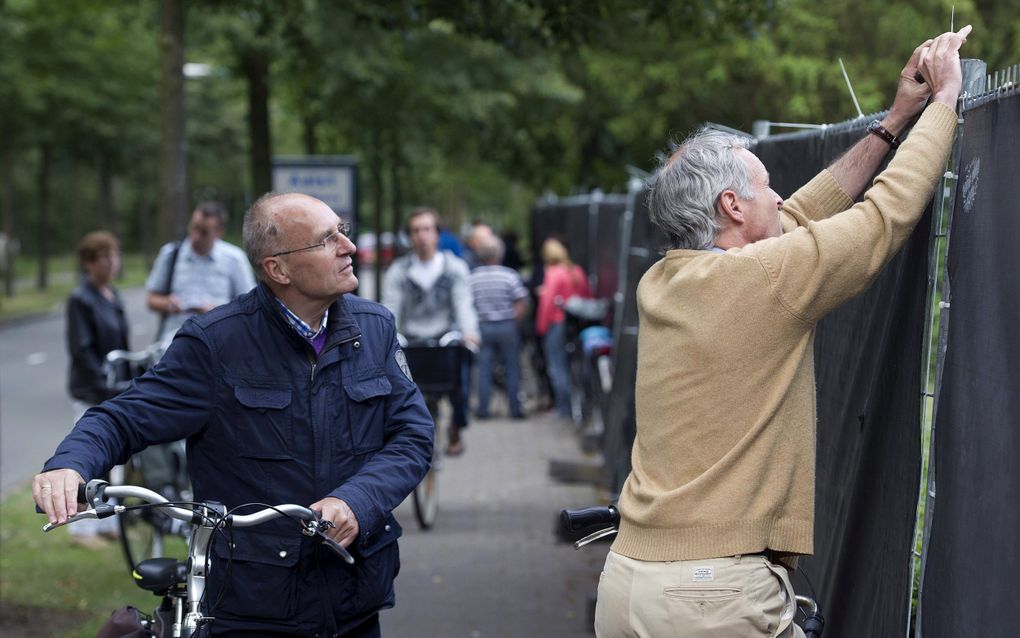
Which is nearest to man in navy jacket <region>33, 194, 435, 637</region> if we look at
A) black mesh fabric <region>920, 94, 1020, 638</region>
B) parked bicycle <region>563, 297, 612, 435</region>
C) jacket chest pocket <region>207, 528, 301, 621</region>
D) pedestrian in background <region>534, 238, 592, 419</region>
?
jacket chest pocket <region>207, 528, 301, 621</region>

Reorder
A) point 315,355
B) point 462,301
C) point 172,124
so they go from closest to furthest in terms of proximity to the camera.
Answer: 1. point 315,355
2. point 462,301
3. point 172,124

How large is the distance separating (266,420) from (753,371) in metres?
1.35

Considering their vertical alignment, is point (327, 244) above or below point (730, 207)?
below

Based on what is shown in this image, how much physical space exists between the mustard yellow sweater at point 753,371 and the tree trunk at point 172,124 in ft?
30.3

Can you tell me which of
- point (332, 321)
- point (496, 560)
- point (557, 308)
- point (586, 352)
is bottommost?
point (496, 560)

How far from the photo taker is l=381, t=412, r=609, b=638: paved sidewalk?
6.88 meters

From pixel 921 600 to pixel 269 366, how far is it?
1.70m

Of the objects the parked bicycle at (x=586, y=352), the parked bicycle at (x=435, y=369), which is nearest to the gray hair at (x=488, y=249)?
the parked bicycle at (x=586, y=352)

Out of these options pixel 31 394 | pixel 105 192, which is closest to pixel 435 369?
pixel 31 394

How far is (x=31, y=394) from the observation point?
1691 centimetres

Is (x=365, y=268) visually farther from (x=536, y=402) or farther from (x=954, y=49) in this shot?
(x=954, y=49)

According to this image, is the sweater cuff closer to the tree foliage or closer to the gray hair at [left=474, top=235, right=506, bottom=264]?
the tree foliage

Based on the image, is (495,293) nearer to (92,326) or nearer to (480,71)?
(92,326)

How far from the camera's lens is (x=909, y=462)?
131 inches
